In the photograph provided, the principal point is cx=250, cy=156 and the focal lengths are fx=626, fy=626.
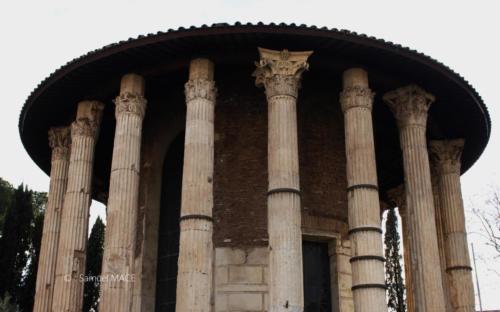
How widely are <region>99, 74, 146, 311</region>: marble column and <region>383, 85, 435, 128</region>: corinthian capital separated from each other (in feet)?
19.4

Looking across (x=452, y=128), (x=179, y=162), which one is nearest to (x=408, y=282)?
(x=452, y=128)

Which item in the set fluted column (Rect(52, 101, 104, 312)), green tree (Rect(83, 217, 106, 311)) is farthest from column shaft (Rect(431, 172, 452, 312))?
green tree (Rect(83, 217, 106, 311))

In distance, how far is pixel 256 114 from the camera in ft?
49.8

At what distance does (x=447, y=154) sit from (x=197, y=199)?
26.7 feet

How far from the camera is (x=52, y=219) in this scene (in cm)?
1597

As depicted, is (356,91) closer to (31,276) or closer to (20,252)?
(31,276)

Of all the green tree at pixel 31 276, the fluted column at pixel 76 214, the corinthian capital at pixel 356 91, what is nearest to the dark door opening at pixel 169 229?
the fluted column at pixel 76 214

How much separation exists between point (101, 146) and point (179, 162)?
3482 millimetres

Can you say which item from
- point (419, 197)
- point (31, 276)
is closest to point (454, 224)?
point (419, 197)

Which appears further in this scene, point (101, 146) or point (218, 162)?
point (101, 146)

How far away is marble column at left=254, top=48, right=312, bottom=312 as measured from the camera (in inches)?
441

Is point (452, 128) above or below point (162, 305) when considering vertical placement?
above

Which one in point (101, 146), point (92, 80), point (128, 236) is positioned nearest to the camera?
point (128, 236)

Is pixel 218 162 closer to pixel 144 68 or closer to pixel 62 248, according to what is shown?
pixel 144 68
